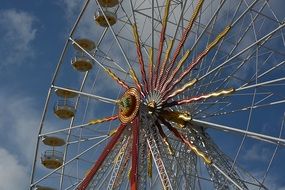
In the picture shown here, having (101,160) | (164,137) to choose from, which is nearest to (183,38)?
(164,137)

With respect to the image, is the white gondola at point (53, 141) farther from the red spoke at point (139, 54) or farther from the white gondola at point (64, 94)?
the red spoke at point (139, 54)

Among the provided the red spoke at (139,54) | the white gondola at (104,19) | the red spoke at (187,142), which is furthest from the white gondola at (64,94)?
the red spoke at (187,142)

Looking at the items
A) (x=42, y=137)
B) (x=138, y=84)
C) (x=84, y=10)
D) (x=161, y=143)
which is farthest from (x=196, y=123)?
(x=42, y=137)

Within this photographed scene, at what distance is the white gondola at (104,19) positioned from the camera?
72.7 feet

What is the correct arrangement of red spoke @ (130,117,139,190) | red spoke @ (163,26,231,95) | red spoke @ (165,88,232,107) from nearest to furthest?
red spoke @ (165,88,232,107) < red spoke @ (130,117,139,190) < red spoke @ (163,26,231,95)

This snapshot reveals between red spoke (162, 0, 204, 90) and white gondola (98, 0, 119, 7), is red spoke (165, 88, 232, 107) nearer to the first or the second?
red spoke (162, 0, 204, 90)

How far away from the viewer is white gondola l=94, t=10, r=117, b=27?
22.2 meters

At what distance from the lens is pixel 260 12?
1833 centimetres

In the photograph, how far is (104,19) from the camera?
73.2 feet

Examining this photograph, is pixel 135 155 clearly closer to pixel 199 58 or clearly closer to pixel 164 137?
pixel 164 137

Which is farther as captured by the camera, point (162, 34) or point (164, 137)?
point (162, 34)

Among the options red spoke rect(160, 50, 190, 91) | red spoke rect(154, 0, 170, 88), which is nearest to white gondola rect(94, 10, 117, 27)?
red spoke rect(154, 0, 170, 88)

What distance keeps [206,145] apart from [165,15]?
3.81m

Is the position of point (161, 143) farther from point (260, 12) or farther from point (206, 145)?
point (260, 12)
